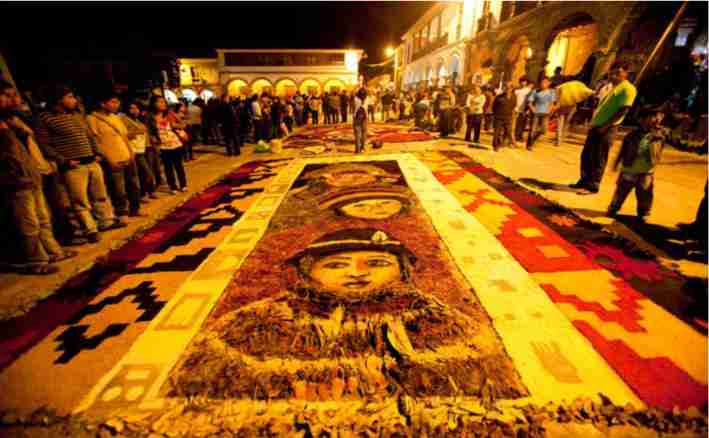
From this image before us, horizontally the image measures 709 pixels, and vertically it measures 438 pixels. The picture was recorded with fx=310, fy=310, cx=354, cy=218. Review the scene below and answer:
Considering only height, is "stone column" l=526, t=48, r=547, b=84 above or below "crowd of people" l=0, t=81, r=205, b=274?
above

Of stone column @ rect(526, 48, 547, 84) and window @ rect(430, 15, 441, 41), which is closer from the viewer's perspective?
stone column @ rect(526, 48, 547, 84)

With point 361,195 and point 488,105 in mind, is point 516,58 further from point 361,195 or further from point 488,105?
point 361,195

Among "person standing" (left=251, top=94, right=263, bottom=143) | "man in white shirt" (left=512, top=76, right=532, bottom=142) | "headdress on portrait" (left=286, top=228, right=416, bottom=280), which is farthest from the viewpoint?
"person standing" (left=251, top=94, right=263, bottom=143)

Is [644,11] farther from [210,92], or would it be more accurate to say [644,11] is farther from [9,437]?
[210,92]

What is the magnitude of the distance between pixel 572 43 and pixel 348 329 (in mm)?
17970

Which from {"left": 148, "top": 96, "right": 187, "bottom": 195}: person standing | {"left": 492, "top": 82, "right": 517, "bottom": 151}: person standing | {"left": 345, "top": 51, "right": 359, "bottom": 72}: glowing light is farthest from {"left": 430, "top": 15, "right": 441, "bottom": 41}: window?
{"left": 148, "top": 96, "right": 187, "bottom": 195}: person standing

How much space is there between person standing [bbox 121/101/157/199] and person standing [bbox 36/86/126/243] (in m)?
1.05

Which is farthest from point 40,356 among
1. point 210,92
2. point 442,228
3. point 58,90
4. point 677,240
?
point 210,92

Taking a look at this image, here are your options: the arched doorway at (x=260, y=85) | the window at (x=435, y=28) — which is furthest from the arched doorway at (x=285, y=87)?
the window at (x=435, y=28)

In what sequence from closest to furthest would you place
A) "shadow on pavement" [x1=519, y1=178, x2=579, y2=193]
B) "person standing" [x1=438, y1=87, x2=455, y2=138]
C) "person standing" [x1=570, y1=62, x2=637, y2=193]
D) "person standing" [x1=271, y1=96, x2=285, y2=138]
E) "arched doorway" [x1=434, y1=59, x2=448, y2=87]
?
1. "person standing" [x1=570, y1=62, x2=637, y2=193]
2. "shadow on pavement" [x1=519, y1=178, x2=579, y2=193]
3. "person standing" [x1=438, y1=87, x2=455, y2=138]
4. "person standing" [x1=271, y1=96, x2=285, y2=138]
5. "arched doorway" [x1=434, y1=59, x2=448, y2=87]

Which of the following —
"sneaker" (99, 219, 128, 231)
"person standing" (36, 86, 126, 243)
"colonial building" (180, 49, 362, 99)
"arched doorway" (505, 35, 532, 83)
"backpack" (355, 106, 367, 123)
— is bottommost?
"sneaker" (99, 219, 128, 231)

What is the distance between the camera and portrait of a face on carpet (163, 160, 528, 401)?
5.65ft

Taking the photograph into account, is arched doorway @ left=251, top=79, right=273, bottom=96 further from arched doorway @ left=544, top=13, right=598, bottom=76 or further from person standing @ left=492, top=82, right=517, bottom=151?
person standing @ left=492, top=82, right=517, bottom=151

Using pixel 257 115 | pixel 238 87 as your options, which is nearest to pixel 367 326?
pixel 257 115
